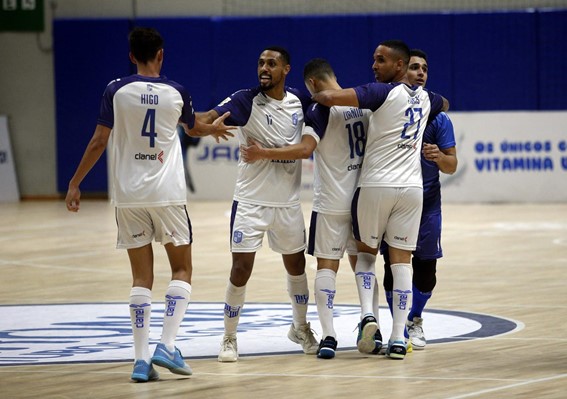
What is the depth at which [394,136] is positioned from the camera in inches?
319

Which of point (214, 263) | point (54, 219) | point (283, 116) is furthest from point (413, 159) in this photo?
point (54, 219)

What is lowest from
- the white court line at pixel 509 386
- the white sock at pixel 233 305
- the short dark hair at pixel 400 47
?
the white court line at pixel 509 386

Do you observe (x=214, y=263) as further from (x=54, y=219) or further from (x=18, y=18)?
(x=18, y=18)

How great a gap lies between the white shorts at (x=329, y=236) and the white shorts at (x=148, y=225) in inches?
46.2

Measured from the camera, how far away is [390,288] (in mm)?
8750

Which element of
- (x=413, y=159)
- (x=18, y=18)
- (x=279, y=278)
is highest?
(x=18, y=18)

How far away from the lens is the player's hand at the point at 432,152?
8.23 metres

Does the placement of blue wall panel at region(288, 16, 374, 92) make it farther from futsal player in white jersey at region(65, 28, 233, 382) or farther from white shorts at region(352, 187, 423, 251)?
futsal player in white jersey at region(65, 28, 233, 382)

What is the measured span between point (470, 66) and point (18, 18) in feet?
32.7

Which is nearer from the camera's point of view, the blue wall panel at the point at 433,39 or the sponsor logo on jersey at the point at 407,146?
the sponsor logo on jersey at the point at 407,146

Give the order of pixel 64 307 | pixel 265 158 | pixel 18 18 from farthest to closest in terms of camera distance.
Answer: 1. pixel 18 18
2. pixel 64 307
3. pixel 265 158

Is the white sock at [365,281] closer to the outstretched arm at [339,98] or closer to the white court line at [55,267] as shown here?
the outstretched arm at [339,98]

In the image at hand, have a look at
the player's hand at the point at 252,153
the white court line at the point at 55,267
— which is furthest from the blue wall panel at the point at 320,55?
the player's hand at the point at 252,153

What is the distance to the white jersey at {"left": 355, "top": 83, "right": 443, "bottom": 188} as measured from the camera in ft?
26.4
